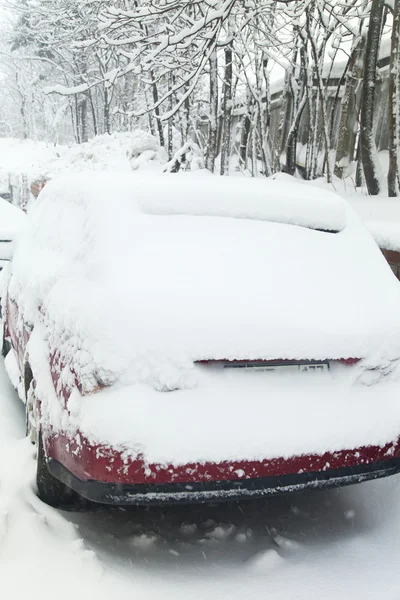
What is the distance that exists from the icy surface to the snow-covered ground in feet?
1.57

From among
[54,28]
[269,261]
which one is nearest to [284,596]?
[269,261]

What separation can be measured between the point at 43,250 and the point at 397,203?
5.09m

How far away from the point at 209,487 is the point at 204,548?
0.55 meters

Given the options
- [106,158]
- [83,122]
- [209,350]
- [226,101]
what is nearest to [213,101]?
[226,101]

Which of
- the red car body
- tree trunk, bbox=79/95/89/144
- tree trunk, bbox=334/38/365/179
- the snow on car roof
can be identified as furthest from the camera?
tree trunk, bbox=79/95/89/144

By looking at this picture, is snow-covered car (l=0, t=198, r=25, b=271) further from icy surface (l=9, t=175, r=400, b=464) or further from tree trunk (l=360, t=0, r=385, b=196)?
tree trunk (l=360, t=0, r=385, b=196)

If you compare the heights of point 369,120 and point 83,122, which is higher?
point 83,122

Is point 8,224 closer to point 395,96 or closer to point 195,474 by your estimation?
point 395,96

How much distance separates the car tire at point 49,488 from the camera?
8.80 feet

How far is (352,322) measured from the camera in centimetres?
258

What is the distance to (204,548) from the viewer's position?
8.46 ft

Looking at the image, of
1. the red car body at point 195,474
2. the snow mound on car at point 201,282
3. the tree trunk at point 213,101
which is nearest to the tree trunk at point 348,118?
the tree trunk at point 213,101

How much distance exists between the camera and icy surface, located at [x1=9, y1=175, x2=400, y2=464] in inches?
87.2

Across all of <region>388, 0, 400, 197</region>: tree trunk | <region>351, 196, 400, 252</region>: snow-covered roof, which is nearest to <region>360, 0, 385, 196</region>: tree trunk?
<region>351, 196, 400, 252</region>: snow-covered roof
